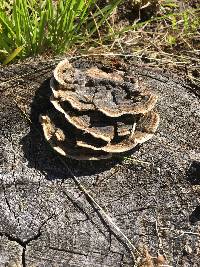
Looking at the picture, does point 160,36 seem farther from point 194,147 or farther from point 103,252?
point 103,252

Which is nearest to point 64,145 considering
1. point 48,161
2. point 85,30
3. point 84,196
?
point 48,161

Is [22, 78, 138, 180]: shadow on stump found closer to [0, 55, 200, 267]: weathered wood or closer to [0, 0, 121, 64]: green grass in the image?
[0, 55, 200, 267]: weathered wood

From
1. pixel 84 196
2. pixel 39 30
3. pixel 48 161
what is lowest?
pixel 84 196

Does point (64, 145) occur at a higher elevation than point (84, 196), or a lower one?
higher

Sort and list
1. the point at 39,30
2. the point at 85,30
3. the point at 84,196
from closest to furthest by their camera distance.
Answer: the point at 84,196
the point at 39,30
the point at 85,30

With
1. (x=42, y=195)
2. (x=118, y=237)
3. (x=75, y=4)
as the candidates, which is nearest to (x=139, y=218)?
(x=118, y=237)

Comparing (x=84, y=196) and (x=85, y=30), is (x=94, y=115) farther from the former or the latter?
(x=85, y=30)
